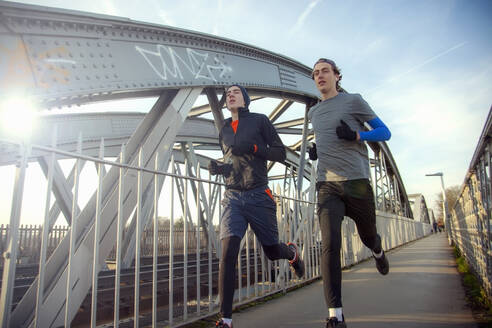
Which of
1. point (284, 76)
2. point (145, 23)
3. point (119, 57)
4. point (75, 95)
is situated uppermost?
point (284, 76)

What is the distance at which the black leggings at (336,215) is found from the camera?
7.59ft

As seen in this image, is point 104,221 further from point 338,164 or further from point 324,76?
point 324,76

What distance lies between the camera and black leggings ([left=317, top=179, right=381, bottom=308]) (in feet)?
7.59

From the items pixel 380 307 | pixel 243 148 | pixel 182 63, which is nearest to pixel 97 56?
pixel 182 63

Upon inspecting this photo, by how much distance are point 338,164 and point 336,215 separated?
16.5 inches

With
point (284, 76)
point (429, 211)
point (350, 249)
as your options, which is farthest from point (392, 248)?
point (429, 211)

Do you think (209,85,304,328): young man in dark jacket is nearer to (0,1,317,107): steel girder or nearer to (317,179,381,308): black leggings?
(317,179,381,308): black leggings

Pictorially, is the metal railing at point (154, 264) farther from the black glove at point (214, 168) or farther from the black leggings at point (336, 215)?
the black leggings at point (336, 215)

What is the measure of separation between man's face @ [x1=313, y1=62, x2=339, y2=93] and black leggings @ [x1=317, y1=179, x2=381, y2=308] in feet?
2.81

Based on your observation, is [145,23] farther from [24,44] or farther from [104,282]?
[104,282]

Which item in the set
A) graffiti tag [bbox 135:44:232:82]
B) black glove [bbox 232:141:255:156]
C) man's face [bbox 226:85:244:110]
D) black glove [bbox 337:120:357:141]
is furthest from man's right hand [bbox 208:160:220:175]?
graffiti tag [bbox 135:44:232:82]

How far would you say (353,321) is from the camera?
2789 millimetres

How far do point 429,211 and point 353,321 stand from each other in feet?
294

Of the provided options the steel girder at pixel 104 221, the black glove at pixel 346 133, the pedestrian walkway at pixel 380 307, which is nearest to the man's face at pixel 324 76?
the black glove at pixel 346 133
